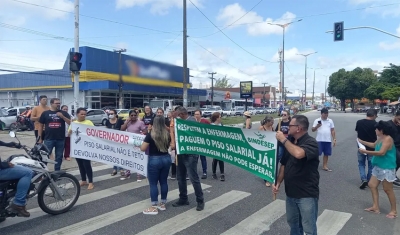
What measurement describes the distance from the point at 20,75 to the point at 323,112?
45.8m

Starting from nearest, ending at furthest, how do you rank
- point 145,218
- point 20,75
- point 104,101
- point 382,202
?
1. point 145,218
2. point 382,202
3. point 104,101
4. point 20,75

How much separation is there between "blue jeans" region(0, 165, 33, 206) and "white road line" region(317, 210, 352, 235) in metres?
4.40

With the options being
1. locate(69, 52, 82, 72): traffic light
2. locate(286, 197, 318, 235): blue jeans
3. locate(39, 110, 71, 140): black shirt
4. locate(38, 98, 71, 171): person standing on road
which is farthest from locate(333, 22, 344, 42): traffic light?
locate(286, 197, 318, 235): blue jeans

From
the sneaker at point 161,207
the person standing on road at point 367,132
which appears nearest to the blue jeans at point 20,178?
the sneaker at point 161,207

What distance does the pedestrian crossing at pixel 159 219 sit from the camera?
15.1ft

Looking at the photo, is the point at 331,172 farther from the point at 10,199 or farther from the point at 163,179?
the point at 10,199

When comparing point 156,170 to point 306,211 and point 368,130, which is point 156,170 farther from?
point 368,130

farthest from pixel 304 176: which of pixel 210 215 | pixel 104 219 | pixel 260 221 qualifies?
pixel 104 219

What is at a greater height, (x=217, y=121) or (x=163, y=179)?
(x=217, y=121)

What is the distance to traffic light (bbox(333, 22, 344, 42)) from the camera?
69.6ft

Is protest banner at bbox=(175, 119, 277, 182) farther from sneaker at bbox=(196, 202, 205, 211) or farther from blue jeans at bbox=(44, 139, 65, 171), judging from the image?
blue jeans at bbox=(44, 139, 65, 171)

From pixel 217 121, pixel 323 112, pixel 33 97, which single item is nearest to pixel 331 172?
pixel 323 112

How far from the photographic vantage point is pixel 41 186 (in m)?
4.99

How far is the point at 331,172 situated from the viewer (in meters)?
8.78
